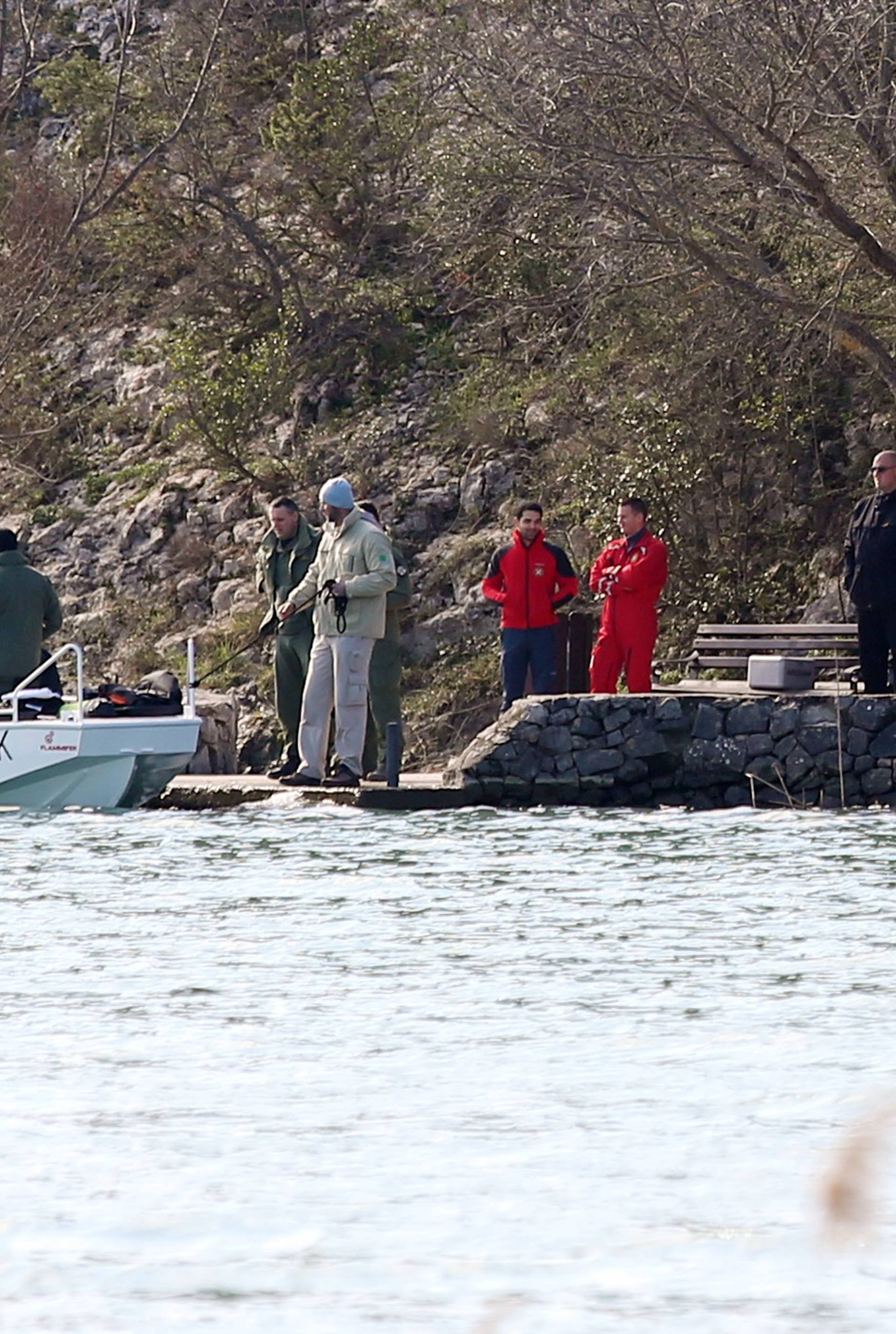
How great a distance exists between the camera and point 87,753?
1591 cm

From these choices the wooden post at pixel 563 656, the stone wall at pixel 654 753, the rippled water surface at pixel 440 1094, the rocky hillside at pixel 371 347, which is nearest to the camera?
the rippled water surface at pixel 440 1094

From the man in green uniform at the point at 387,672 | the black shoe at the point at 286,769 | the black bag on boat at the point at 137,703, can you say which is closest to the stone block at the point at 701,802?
the man in green uniform at the point at 387,672

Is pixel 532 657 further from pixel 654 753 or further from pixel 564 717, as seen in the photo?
pixel 654 753

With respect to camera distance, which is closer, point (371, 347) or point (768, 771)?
point (768, 771)

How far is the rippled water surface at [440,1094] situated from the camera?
5105mm

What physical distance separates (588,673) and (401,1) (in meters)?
18.1

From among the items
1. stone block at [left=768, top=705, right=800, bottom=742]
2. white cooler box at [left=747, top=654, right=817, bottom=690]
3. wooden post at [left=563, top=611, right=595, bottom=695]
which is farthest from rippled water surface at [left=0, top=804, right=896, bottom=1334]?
wooden post at [left=563, top=611, right=595, bottom=695]

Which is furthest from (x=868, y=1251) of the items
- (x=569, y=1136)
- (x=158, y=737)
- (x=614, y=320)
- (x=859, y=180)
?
(x=614, y=320)

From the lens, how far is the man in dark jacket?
16672mm

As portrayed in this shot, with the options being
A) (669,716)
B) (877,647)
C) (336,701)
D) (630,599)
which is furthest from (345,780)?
(877,647)

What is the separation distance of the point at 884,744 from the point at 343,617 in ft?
12.3

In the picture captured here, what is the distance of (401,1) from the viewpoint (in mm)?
33750

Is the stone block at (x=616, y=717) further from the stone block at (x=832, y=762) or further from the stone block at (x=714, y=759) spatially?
the stone block at (x=832, y=762)

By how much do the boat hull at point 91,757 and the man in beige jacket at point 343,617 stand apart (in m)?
0.85
